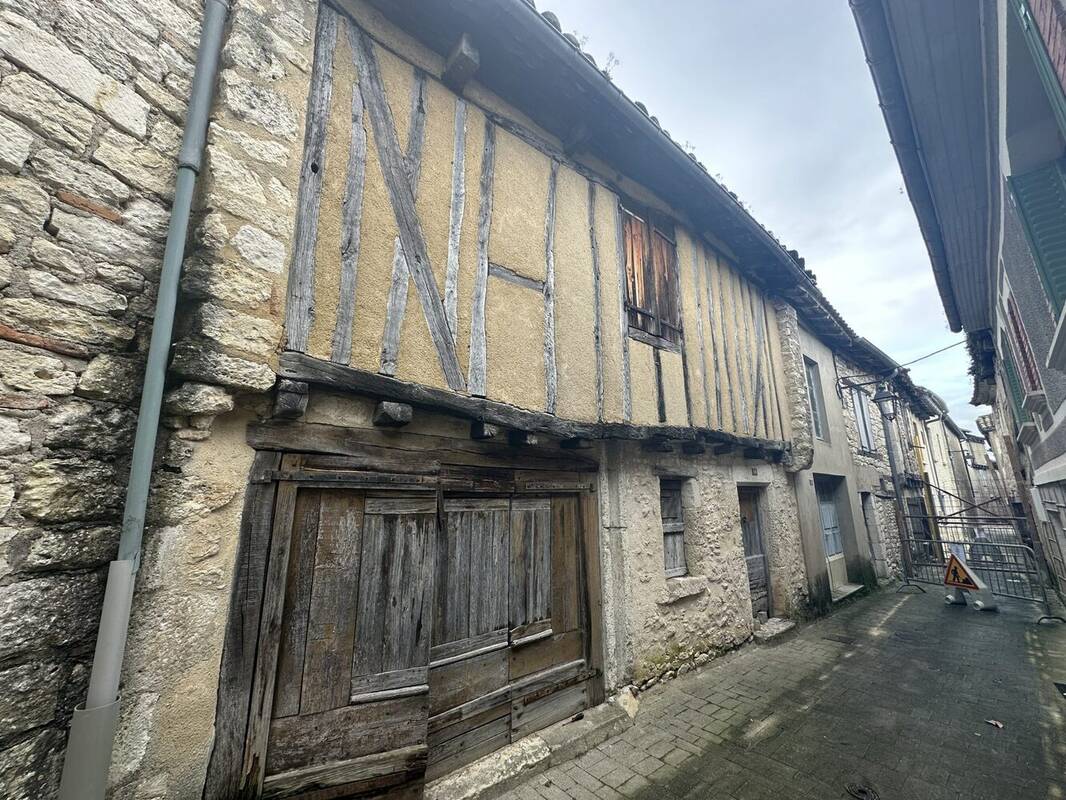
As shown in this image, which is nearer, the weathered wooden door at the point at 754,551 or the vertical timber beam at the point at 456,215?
the vertical timber beam at the point at 456,215

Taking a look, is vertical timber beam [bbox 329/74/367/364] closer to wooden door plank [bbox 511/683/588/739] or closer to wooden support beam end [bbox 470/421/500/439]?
wooden support beam end [bbox 470/421/500/439]

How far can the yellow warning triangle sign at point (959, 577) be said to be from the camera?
23.4 feet

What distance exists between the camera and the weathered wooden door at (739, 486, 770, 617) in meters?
5.88

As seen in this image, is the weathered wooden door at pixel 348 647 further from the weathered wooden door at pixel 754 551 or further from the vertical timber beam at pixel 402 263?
the weathered wooden door at pixel 754 551

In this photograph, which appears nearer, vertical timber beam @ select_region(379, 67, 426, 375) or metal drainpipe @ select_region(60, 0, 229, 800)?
metal drainpipe @ select_region(60, 0, 229, 800)

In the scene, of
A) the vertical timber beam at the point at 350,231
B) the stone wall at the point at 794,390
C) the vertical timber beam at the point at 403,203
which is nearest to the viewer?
the vertical timber beam at the point at 350,231

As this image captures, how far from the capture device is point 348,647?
242 centimetres

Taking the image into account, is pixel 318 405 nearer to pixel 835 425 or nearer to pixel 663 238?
pixel 663 238

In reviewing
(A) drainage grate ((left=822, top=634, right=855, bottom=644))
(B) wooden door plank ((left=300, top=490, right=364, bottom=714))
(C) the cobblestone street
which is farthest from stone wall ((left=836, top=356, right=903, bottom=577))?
(B) wooden door plank ((left=300, top=490, right=364, bottom=714))

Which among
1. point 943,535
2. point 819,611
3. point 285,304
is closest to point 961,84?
point 285,304

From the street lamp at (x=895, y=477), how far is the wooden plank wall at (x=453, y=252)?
8715 mm

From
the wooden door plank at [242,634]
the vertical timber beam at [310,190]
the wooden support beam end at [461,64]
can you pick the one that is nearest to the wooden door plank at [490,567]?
the wooden door plank at [242,634]

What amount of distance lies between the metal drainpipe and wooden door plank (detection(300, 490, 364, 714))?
0.80 m

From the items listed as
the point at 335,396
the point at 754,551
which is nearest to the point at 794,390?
the point at 754,551
